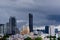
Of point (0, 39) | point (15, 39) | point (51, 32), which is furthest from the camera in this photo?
point (51, 32)

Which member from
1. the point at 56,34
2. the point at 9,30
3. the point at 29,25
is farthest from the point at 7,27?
the point at 56,34

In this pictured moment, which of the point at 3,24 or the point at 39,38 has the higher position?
the point at 3,24

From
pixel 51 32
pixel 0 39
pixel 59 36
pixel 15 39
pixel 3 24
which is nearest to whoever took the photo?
pixel 15 39

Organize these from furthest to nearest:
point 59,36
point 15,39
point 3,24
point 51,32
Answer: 1. point 3,24
2. point 51,32
3. point 59,36
4. point 15,39

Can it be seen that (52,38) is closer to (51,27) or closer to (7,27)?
(51,27)

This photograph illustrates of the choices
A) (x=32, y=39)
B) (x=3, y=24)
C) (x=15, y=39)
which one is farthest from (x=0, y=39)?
(x=3, y=24)

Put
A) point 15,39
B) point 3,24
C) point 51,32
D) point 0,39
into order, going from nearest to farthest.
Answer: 1. point 15,39
2. point 0,39
3. point 51,32
4. point 3,24

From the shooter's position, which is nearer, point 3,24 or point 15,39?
point 15,39

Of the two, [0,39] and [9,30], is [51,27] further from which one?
[0,39]

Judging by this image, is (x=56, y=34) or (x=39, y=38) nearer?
(x=39, y=38)
